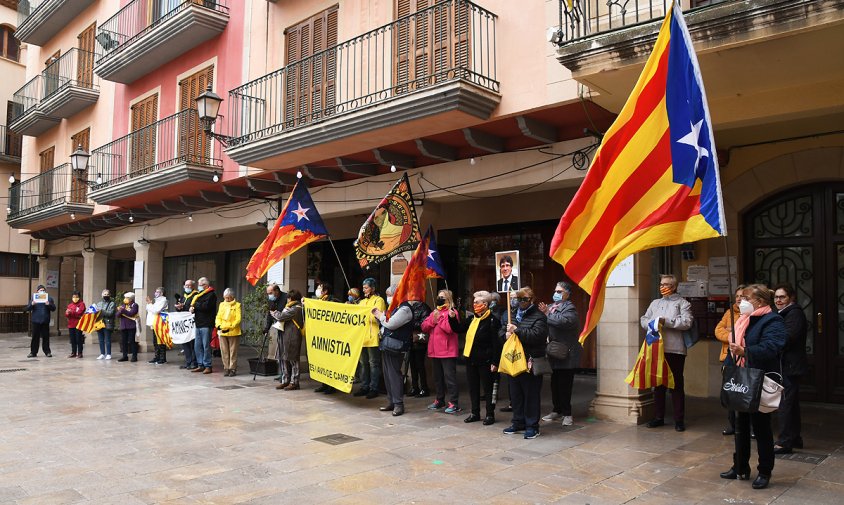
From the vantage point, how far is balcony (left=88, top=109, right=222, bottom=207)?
14797 millimetres

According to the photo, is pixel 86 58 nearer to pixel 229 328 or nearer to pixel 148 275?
pixel 148 275

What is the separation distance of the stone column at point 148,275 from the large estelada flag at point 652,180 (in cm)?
1665

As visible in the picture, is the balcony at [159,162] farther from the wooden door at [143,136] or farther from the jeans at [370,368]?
the jeans at [370,368]

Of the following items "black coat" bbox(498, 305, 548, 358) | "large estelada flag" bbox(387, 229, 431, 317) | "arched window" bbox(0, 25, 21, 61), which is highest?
"arched window" bbox(0, 25, 21, 61)

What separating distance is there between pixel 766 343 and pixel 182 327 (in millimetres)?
12314

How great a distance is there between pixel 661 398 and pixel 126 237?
17.8m

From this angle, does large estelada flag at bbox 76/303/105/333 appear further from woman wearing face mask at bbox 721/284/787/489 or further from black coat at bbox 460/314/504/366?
woman wearing face mask at bbox 721/284/787/489

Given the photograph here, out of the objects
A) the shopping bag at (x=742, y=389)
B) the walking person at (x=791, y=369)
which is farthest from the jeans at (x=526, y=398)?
the shopping bag at (x=742, y=389)

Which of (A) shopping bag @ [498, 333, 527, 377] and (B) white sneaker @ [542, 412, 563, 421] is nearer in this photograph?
(A) shopping bag @ [498, 333, 527, 377]

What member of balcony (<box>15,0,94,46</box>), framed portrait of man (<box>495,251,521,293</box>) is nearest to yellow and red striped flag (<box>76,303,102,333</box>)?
balcony (<box>15,0,94,46</box>)

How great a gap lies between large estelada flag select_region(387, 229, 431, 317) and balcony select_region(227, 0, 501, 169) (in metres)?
1.85

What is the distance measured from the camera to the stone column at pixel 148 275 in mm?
19625

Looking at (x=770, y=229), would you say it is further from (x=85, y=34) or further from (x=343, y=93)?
(x=85, y=34)

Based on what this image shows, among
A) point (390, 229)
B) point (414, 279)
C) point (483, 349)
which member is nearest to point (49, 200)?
point (390, 229)
